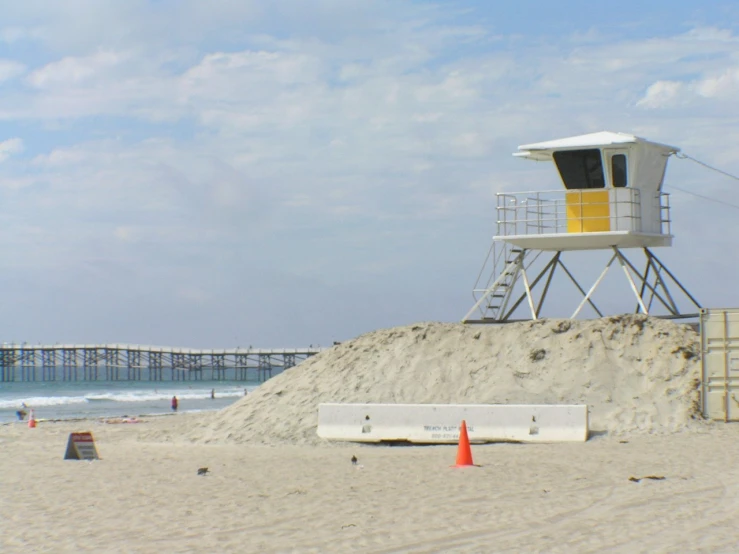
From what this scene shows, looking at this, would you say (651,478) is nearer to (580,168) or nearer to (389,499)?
(389,499)

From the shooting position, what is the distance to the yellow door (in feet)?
74.3

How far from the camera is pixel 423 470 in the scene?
49.0 feet

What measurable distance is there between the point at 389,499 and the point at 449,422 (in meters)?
6.69

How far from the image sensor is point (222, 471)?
51.0 ft

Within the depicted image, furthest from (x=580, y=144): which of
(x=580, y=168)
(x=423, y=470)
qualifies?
(x=423, y=470)

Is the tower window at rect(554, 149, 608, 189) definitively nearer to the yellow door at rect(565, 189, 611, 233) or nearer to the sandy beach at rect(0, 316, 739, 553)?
the yellow door at rect(565, 189, 611, 233)

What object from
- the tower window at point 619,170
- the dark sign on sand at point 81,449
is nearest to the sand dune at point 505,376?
the dark sign on sand at point 81,449

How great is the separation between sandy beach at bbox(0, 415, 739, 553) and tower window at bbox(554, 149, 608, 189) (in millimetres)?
6778

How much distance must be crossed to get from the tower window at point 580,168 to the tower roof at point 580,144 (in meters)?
0.17

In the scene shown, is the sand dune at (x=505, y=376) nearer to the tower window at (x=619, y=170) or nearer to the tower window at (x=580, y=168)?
the tower window at (x=619, y=170)

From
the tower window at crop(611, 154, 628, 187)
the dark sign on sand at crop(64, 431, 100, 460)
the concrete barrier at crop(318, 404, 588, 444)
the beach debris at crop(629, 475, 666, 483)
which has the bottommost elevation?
the dark sign on sand at crop(64, 431, 100, 460)

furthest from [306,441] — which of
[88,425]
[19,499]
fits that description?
[88,425]

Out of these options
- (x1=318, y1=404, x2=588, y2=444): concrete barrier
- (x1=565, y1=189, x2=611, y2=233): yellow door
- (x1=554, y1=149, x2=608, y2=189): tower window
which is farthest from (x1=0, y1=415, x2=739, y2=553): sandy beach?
(x1=554, y1=149, x2=608, y2=189): tower window

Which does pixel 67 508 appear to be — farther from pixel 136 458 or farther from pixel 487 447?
pixel 487 447
